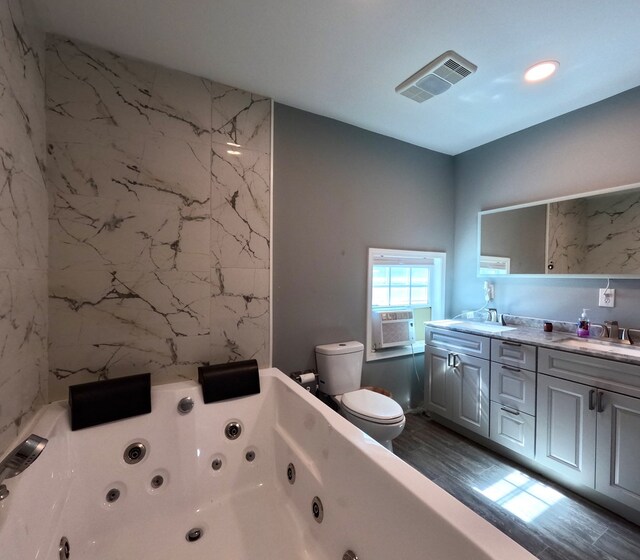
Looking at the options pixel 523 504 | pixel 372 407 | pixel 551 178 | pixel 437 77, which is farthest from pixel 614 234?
pixel 372 407

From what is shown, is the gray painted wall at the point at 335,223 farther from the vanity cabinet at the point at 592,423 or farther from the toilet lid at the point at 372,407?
the vanity cabinet at the point at 592,423

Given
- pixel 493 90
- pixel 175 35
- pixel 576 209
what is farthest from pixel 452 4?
pixel 576 209

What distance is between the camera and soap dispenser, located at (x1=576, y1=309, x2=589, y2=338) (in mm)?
1954

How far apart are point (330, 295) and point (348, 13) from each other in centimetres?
160

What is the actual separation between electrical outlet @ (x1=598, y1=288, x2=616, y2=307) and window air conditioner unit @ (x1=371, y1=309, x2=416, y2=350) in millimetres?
1256

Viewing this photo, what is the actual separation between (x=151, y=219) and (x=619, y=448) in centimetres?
276

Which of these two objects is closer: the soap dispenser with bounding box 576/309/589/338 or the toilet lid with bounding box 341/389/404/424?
the toilet lid with bounding box 341/389/404/424

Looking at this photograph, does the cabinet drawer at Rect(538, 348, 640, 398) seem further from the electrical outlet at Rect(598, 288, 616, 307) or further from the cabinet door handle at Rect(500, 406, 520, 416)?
the electrical outlet at Rect(598, 288, 616, 307)

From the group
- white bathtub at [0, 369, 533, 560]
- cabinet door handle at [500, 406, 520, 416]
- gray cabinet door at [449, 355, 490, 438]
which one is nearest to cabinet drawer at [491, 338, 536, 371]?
gray cabinet door at [449, 355, 490, 438]

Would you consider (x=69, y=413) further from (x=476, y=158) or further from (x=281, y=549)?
(x=476, y=158)

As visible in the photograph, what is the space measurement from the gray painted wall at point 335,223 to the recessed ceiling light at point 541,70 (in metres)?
1.00

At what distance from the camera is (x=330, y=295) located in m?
2.23

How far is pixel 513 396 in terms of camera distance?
6.41ft

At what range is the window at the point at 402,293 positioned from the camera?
8.09 ft
